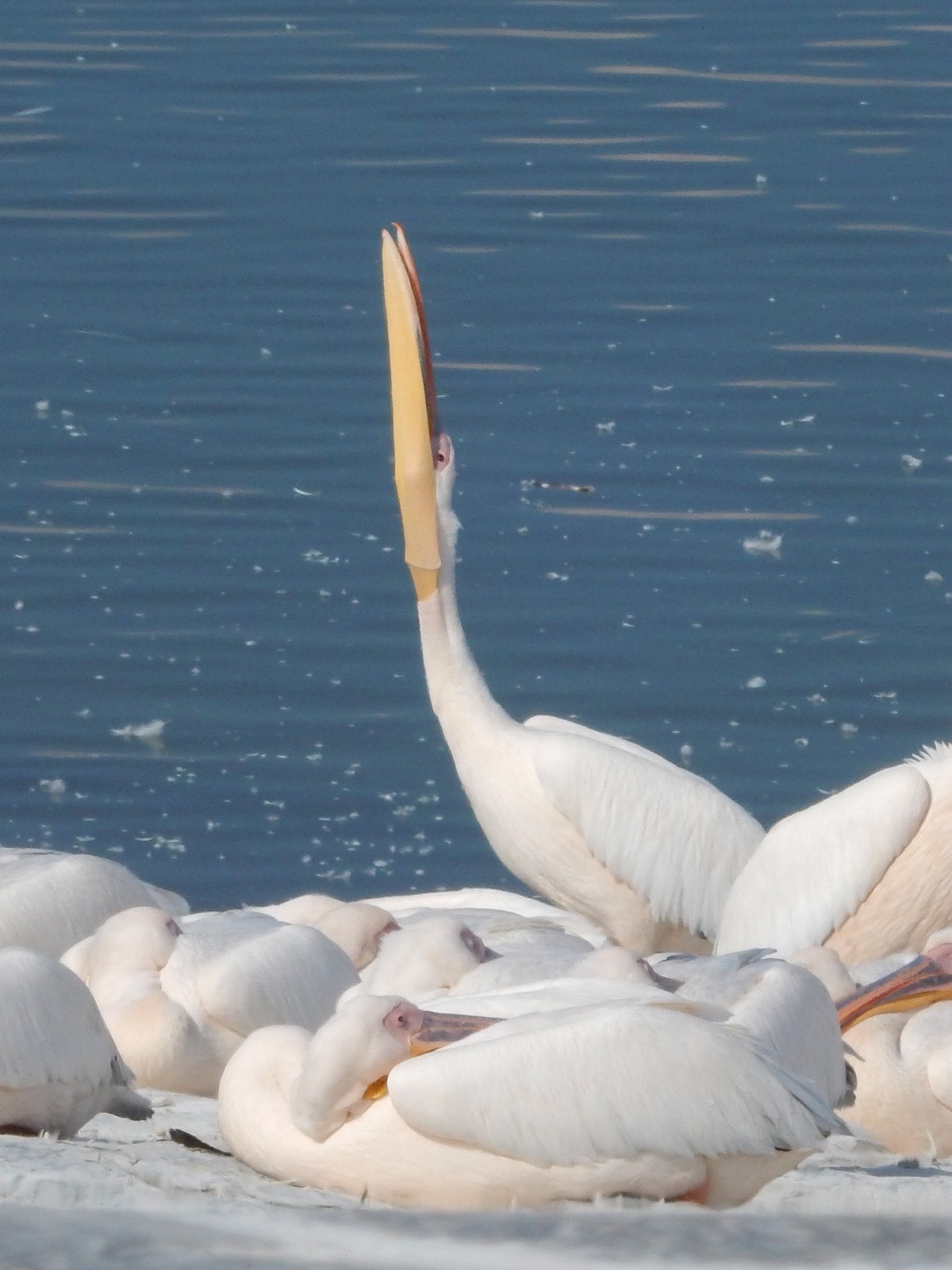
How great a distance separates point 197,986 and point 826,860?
1.55m

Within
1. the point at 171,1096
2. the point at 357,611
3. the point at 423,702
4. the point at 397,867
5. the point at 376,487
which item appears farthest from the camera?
the point at 376,487

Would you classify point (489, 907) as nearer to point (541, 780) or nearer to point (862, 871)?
point (541, 780)

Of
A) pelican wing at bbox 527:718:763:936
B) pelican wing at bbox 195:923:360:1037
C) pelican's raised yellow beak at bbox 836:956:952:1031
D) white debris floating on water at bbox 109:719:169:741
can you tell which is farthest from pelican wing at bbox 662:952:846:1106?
white debris floating on water at bbox 109:719:169:741

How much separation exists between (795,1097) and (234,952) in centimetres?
109

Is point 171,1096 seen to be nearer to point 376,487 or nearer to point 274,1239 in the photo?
point 274,1239

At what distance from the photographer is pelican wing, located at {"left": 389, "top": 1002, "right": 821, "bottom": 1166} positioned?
300 cm

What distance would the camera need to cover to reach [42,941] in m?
4.26

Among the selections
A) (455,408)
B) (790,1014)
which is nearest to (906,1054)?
(790,1014)

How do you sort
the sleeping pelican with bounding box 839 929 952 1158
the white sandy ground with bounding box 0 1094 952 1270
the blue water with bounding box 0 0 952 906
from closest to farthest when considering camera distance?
1. the white sandy ground with bounding box 0 1094 952 1270
2. the sleeping pelican with bounding box 839 929 952 1158
3. the blue water with bounding box 0 0 952 906

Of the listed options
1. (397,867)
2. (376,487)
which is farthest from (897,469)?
(397,867)

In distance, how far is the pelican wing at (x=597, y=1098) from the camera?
300 centimetres

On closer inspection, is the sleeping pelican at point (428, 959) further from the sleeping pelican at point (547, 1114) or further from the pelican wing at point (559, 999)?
the sleeping pelican at point (547, 1114)

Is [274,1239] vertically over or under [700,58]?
under

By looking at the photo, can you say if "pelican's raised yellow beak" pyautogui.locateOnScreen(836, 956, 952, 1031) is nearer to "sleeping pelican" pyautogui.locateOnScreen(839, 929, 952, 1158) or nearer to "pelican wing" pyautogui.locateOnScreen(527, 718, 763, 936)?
"sleeping pelican" pyautogui.locateOnScreen(839, 929, 952, 1158)
